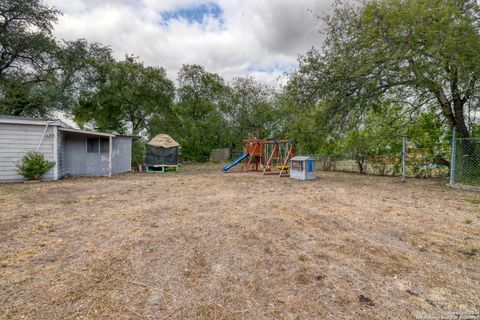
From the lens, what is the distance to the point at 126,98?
55.6ft

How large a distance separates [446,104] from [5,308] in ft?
34.5

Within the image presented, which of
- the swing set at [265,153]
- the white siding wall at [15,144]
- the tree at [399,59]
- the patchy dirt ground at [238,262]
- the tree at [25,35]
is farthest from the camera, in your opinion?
the tree at [25,35]

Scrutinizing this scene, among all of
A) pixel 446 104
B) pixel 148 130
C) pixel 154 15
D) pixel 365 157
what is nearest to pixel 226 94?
pixel 148 130

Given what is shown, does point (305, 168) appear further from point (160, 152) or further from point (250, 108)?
point (250, 108)

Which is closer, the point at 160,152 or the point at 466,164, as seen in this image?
the point at 466,164

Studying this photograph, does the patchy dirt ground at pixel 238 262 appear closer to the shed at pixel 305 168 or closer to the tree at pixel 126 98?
the shed at pixel 305 168

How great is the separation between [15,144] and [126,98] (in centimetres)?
996

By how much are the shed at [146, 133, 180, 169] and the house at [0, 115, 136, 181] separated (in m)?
1.63

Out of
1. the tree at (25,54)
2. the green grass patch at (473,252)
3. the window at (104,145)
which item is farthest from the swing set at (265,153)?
the tree at (25,54)

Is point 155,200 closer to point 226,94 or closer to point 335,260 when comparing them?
point 335,260

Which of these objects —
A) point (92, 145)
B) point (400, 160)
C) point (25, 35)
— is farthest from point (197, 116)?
point (400, 160)

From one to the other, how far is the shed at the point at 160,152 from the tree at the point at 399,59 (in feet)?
26.3

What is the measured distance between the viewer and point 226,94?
19672mm

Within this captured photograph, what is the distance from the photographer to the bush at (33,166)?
7.79 meters
